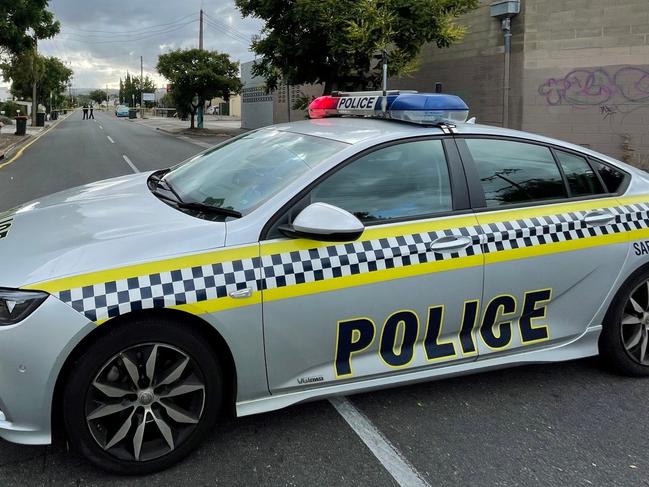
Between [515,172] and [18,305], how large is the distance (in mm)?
2655

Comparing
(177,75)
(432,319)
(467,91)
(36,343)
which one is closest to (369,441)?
(432,319)

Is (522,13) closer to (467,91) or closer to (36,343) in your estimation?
(467,91)

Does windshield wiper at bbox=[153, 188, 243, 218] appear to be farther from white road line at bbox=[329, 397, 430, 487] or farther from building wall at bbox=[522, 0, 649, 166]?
building wall at bbox=[522, 0, 649, 166]

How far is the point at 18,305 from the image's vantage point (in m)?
2.34

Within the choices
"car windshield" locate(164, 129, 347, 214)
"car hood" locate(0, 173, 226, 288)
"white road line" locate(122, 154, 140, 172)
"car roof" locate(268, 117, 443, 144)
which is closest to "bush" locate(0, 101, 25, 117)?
"white road line" locate(122, 154, 140, 172)

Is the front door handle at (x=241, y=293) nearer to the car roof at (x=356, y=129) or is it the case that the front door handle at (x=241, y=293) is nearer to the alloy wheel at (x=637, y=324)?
the car roof at (x=356, y=129)

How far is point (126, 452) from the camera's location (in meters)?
2.59

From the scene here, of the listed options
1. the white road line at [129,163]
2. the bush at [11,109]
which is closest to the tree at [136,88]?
the bush at [11,109]

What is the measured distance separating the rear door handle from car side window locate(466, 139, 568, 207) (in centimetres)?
19

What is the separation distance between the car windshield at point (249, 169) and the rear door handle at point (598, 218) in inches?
59.1

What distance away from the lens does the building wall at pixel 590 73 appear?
40.7 feet

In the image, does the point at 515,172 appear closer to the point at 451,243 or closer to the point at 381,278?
the point at 451,243

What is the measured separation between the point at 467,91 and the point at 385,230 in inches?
528

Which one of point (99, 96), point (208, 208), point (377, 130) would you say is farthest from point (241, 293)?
point (99, 96)
